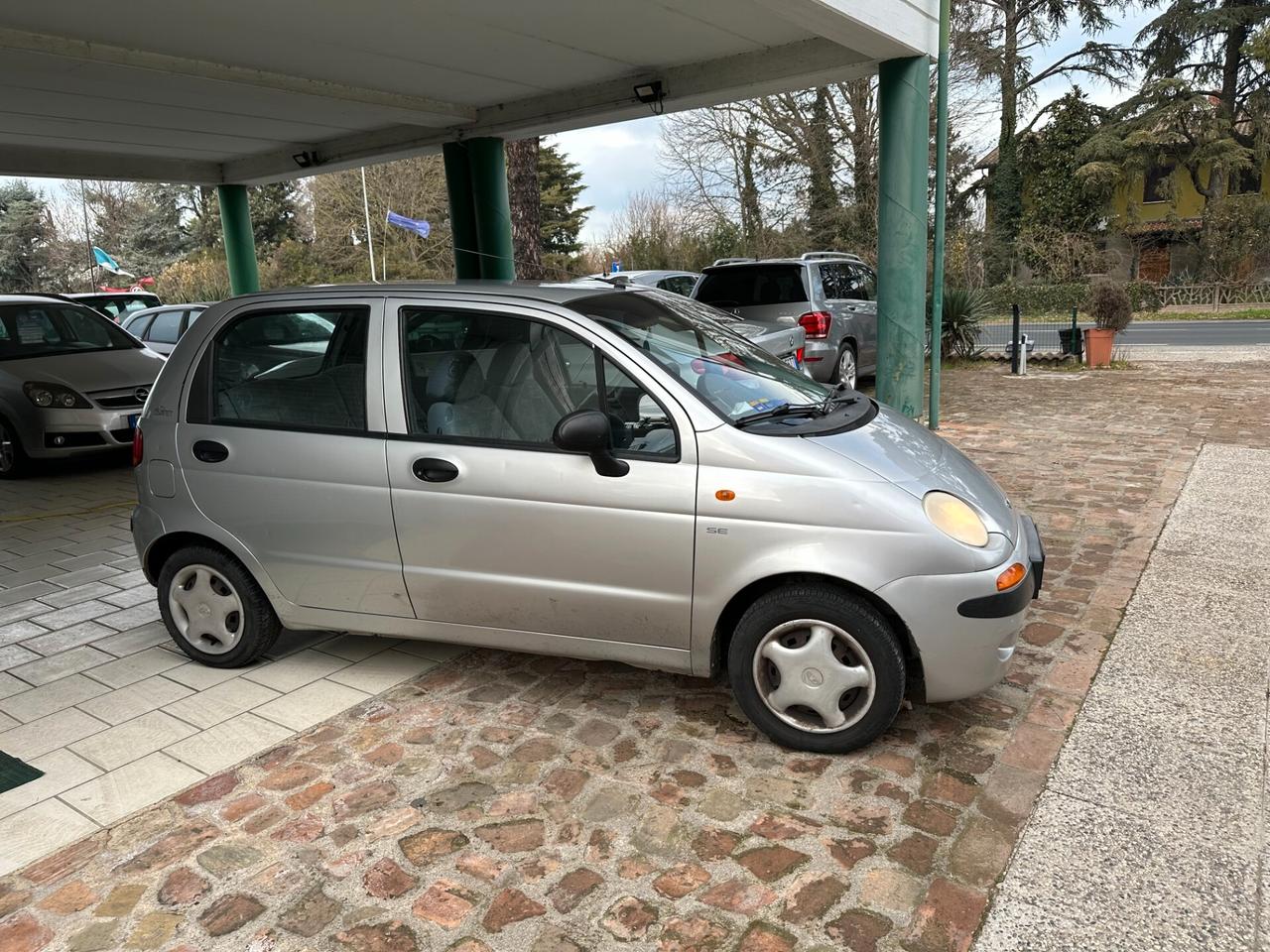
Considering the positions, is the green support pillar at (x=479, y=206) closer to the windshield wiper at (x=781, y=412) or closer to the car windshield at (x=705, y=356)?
the car windshield at (x=705, y=356)

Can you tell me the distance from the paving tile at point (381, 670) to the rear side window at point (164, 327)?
11428mm

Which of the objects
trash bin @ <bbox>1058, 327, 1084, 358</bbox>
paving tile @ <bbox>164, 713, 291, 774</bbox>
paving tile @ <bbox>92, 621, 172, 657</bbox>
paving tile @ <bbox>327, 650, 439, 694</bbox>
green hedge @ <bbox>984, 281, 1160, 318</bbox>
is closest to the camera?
paving tile @ <bbox>164, 713, 291, 774</bbox>

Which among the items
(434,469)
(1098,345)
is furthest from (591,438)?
(1098,345)

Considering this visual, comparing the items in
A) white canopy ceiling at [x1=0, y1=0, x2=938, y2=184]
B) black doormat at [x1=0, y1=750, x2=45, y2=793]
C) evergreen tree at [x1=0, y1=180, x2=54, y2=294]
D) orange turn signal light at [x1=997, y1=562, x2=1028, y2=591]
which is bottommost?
black doormat at [x1=0, y1=750, x2=45, y2=793]

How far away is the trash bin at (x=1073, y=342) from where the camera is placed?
1472cm

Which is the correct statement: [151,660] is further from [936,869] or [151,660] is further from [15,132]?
[15,132]

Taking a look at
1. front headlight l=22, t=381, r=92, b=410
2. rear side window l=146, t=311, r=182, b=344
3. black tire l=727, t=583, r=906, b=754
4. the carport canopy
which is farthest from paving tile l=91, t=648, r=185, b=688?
rear side window l=146, t=311, r=182, b=344

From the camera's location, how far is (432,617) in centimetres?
393

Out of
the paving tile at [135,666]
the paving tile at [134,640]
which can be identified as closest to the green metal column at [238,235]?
the paving tile at [134,640]

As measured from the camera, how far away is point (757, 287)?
10898 mm

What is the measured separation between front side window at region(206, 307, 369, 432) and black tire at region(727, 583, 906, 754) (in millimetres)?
1853

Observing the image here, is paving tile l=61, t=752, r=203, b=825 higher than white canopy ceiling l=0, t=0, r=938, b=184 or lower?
lower

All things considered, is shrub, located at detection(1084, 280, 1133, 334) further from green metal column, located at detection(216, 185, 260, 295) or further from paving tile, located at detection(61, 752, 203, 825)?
paving tile, located at detection(61, 752, 203, 825)

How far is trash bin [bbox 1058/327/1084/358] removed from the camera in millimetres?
14719
